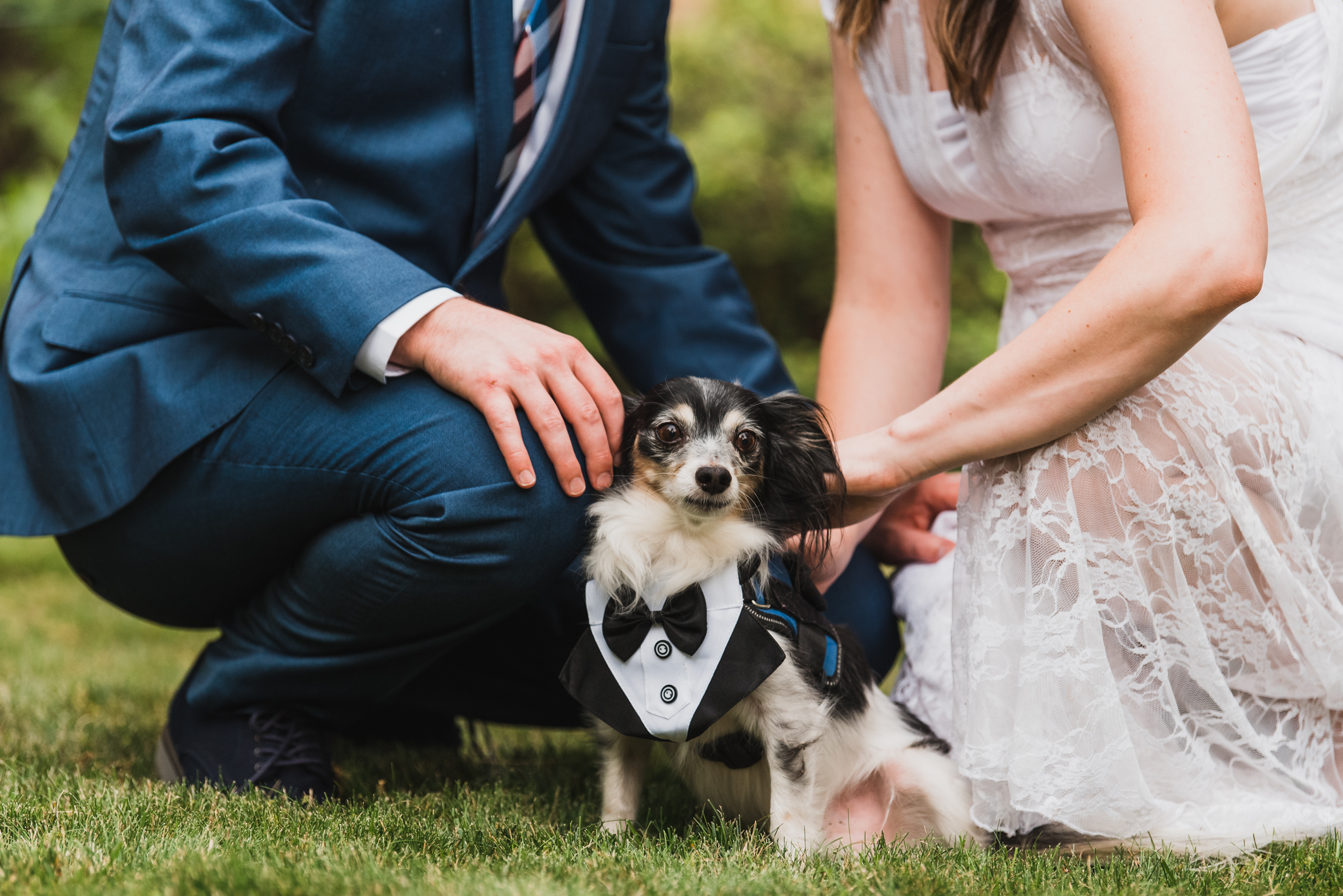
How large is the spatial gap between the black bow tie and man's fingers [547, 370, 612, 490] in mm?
278

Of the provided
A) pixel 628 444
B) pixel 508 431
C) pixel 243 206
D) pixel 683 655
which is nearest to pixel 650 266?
pixel 628 444

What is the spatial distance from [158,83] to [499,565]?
113 centimetres

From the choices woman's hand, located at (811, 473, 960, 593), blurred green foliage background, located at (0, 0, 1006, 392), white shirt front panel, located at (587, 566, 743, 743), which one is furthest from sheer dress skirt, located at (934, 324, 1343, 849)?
blurred green foliage background, located at (0, 0, 1006, 392)

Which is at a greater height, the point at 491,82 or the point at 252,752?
the point at 491,82

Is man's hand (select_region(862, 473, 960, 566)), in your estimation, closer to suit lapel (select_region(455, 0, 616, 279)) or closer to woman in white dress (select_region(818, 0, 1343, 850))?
woman in white dress (select_region(818, 0, 1343, 850))

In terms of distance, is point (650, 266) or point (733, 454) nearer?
point (733, 454)

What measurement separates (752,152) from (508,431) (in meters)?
5.44

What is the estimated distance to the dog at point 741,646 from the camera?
2104 mm

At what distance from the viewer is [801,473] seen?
2303 millimetres

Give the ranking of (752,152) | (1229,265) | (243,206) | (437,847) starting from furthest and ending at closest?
(752,152) < (243,206) < (437,847) < (1229,265)

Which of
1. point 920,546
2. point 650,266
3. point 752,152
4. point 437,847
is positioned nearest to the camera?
point 437,847

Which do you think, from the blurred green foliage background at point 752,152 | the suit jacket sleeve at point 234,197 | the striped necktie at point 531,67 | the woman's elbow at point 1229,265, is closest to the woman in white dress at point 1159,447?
the woman's elbow at point 1229,265

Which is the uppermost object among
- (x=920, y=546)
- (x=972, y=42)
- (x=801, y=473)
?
(x=972, y=42)

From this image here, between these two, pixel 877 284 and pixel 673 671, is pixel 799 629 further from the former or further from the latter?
pixel 877 284
